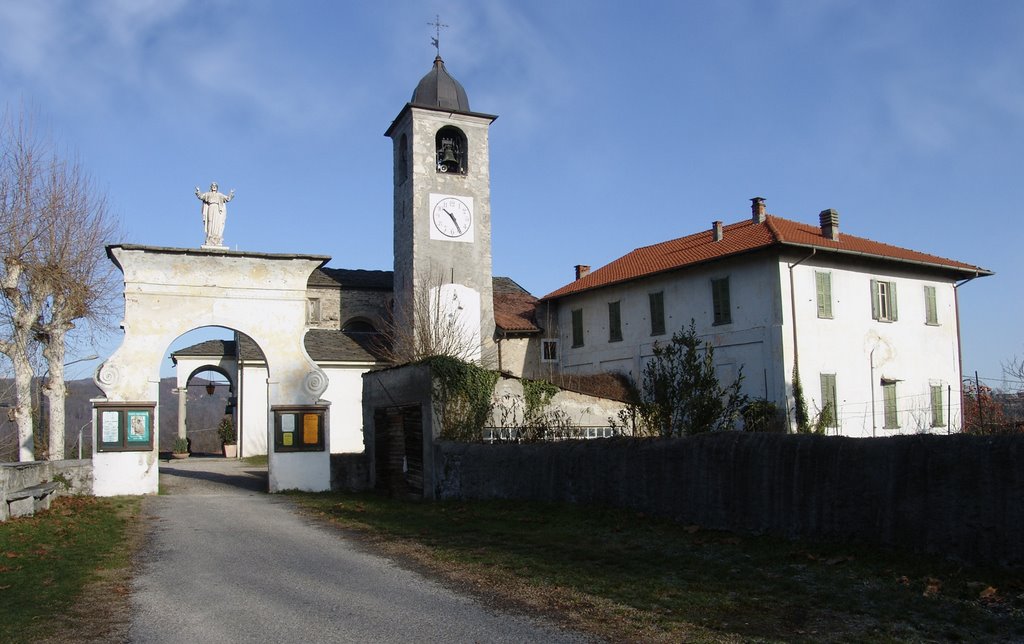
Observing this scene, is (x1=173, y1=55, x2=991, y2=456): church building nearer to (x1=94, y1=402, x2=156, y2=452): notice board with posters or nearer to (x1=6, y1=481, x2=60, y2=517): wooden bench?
(x1=94, y1=402, x2=156, y2=452): notice board with posters

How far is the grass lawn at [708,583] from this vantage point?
5.91m

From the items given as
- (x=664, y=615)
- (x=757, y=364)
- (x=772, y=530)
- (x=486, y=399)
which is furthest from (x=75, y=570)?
(x=757, y=364)

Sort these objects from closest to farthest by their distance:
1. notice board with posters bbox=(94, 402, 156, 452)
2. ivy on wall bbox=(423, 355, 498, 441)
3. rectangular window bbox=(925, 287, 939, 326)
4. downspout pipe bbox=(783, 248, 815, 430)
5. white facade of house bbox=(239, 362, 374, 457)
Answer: ivy on wall bbox=(423, 355, 498, 441), notice board with posters bbox=(94, 402, 156, 452), downspout pipe bbox=(783, 248, 815, 430), rectangular window bbox=(925, 287, 939, 326), white facade of house bbox=(239, 362, 374, 457)

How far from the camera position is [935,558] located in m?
7.27

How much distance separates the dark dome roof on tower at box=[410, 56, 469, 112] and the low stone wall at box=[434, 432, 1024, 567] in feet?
77.8

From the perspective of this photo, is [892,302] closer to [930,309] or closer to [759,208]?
[930,309]

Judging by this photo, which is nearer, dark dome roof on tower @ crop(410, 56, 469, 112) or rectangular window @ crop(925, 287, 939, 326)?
rectangular window @ crop(925, 287, 939, 326)

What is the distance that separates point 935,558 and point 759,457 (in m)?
2.18

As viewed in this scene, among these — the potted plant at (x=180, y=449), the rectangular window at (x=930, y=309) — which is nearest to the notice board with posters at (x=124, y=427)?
the potted plant at (x=180, y=449)

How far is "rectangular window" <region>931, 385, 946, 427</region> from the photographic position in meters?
28.7

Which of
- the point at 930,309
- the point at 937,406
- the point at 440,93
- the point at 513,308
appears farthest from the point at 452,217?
the point at 937,406

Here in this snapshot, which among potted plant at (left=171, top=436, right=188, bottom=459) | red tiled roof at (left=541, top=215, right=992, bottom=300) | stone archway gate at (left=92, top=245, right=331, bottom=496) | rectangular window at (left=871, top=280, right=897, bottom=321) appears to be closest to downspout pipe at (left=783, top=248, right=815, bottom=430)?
red tiled roof at (left=541, top=215, right=992, bottom=300)

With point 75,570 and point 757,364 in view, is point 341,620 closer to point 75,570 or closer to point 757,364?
point 75,570

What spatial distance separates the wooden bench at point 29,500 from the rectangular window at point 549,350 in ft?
73.9
